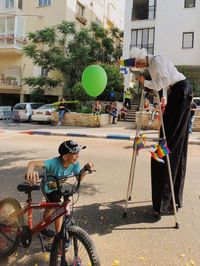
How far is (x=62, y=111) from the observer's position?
757 inches

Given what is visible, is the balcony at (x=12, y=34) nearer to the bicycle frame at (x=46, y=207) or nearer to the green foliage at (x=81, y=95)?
the green foliage at (x=81, y=95)

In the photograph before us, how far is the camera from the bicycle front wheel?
2.89 m

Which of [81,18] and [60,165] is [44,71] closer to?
[81,18]

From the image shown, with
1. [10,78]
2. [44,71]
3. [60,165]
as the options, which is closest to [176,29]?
[44,71]

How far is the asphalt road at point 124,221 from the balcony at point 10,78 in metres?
24.0

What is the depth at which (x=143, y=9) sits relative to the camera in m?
28.0

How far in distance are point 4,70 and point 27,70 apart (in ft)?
9.15

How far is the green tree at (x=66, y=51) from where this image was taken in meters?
26.3

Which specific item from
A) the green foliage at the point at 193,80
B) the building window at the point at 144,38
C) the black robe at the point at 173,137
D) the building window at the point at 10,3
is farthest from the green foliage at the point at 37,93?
the black robe at the point at 173,137

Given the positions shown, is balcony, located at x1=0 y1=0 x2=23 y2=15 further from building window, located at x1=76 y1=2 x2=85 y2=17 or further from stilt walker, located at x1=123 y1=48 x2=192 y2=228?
stilt walker, located at x1=123 y1=48 x2=192 y2=228

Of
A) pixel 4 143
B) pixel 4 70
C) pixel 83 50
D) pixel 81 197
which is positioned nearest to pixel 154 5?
pixel 83 50

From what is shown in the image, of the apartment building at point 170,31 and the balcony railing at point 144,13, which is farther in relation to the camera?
the balcony railing at point 144,13

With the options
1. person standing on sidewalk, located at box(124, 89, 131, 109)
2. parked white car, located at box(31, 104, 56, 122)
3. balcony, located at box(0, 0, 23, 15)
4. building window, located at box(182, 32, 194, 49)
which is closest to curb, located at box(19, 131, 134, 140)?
parked white car, located at box(31, 104, 56, 122)

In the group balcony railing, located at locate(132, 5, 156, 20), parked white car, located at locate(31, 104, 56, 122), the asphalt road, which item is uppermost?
balcony railing, located at locate(132, 5, 156, 20)
